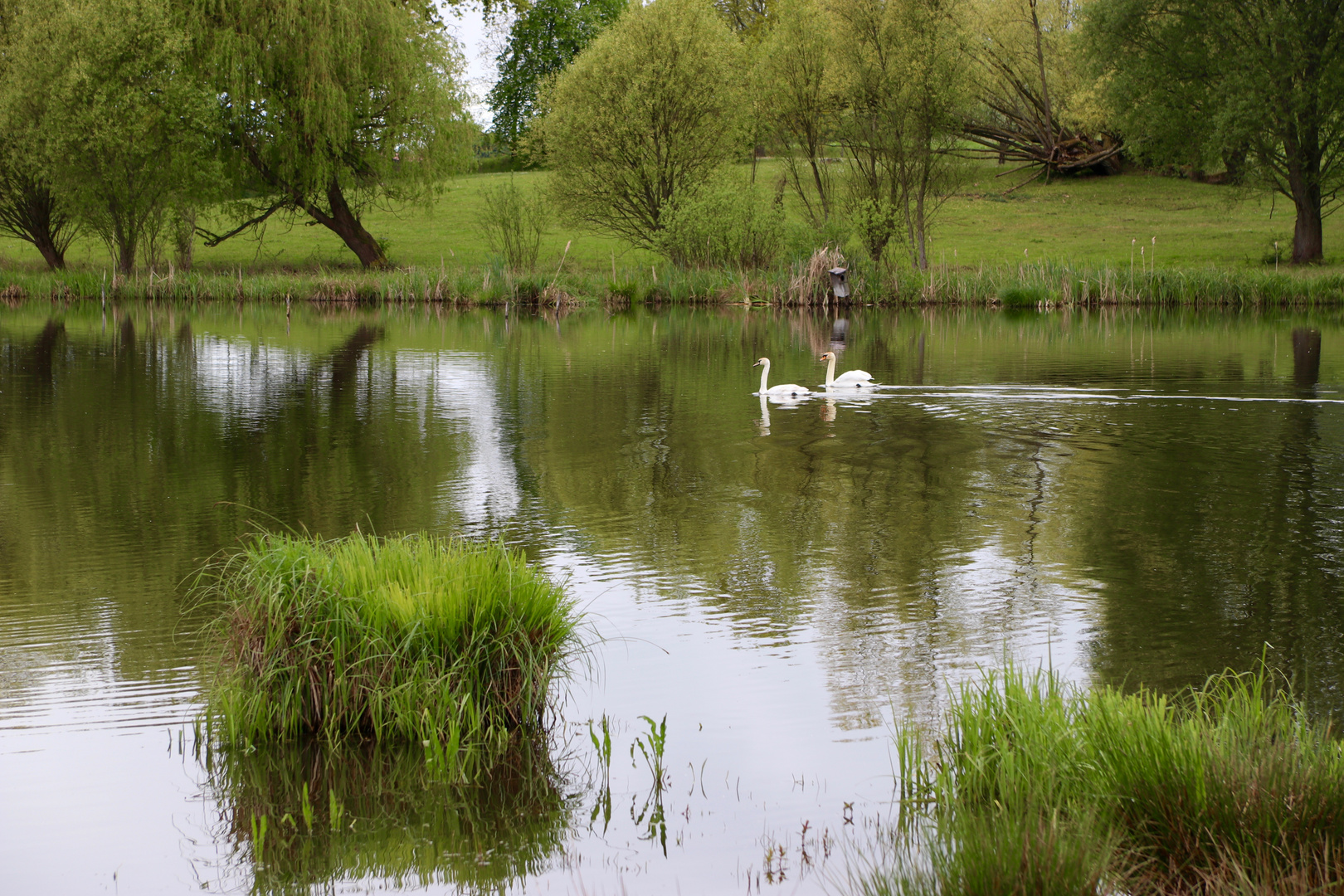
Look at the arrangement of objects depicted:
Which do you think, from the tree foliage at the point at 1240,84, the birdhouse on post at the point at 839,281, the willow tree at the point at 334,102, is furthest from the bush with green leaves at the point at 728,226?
the tree foliage at the point at 1240,84

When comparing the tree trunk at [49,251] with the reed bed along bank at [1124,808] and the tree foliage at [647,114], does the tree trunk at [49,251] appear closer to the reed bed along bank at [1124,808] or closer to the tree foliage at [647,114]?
the tree foliage at [647,114]

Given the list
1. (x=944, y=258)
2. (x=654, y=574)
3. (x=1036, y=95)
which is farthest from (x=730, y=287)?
(x=654, y=574)

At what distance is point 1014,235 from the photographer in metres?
52.8

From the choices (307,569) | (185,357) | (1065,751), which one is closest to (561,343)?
(185,357)

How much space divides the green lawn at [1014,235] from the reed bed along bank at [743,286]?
250 cm

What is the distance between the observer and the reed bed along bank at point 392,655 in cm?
596

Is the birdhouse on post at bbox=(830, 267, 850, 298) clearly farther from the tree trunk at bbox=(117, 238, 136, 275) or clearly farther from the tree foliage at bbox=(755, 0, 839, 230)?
the tree trunk at bbox=(117, 238, 136, 275)

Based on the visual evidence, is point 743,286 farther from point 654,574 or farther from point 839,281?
point 654,574

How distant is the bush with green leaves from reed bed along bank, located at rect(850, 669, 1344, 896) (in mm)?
37340

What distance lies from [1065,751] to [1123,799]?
1.01 ft

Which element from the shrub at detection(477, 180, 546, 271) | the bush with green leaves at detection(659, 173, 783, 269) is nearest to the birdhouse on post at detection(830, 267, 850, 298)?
the bush with green leaves at detection(659, 173, 783, 269)

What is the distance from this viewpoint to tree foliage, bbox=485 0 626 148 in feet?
246

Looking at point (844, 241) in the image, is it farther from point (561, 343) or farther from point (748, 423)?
point (748, 423)

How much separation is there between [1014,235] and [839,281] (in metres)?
16.3
